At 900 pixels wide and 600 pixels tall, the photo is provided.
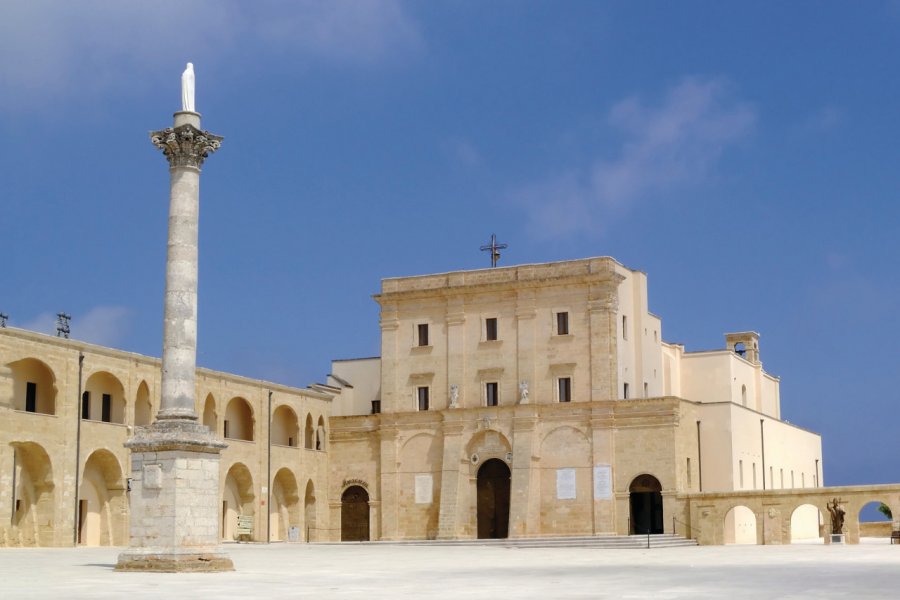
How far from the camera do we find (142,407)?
49375 millimetres

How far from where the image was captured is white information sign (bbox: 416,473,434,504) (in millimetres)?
56469

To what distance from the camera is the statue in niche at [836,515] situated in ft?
157

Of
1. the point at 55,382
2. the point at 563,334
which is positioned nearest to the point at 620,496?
the point at 563,334

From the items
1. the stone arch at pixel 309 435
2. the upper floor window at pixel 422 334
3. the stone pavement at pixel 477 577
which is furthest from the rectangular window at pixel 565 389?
the stone pavement at pixel 477 577

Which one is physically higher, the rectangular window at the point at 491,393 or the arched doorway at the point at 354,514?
the rectangular window at the point at 491,393

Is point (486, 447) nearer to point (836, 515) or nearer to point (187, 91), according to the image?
point (836, 515)

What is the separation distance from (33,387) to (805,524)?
38.6 metres

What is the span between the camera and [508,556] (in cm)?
3956

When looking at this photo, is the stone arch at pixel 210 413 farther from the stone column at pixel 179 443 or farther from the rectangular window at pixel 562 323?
the stone column at pixel 179 443

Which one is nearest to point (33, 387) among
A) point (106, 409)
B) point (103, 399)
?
point (103, 399)

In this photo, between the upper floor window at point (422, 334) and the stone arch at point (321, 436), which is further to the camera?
the stone arch at point (321, 436)

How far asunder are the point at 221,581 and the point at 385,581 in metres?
3.24

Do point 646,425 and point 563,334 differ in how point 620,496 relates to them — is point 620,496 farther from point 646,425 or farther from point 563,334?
point 563,334

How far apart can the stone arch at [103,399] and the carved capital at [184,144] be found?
2043cm
